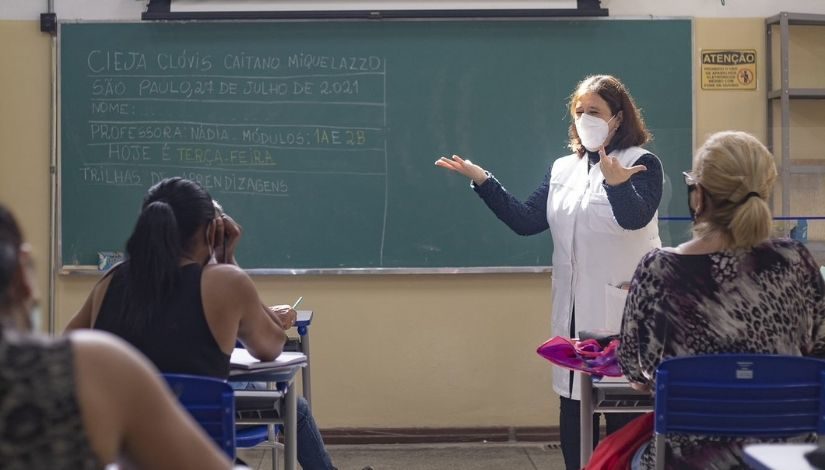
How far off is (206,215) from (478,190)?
118cm

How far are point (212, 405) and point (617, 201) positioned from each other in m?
1.51

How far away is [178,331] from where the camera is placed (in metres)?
2.45

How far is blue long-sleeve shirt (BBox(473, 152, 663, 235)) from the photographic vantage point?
3.17 meters

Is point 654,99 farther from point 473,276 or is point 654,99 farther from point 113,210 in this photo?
point 113,210

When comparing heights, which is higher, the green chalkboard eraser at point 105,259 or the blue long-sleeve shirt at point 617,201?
the blue long-sleeve shirt at point 617,201

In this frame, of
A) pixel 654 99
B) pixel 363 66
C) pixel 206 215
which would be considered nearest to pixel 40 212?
pixel 363 66

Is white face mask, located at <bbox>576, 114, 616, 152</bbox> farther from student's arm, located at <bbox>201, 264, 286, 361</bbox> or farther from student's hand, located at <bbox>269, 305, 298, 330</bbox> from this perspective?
student's arm, located at <bbox>201, 264, 286, 361</bbox>

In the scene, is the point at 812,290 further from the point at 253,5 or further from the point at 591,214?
the point at 253,5

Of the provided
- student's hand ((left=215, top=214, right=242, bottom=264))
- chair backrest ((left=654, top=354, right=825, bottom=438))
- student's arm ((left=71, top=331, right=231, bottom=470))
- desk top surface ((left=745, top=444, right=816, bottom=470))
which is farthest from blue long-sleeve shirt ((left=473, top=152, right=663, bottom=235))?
student's arm ((left=71, top=331, right=231, bottom=470))

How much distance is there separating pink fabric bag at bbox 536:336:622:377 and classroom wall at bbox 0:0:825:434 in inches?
83.0

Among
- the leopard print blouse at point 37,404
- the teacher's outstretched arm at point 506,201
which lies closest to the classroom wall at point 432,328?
A: the teacher's outstretched arm at point 506,201

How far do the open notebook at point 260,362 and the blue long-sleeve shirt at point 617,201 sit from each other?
972mm

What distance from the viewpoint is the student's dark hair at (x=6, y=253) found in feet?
3.60

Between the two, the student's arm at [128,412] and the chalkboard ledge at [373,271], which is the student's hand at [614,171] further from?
the student's arm at [128,412]
